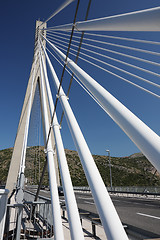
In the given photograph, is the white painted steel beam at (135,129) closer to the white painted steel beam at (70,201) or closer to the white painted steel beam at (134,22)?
the white painted steel beam at (134,22)

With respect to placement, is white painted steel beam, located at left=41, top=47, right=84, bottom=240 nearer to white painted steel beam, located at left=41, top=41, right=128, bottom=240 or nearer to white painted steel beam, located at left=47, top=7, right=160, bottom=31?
white painted steel beam, located at left=41, top=41, right=128, bottom=240

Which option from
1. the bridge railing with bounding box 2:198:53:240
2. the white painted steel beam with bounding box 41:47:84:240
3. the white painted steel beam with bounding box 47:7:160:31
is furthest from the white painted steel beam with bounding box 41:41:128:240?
the bridge railing with bounding box 2:198:53:240

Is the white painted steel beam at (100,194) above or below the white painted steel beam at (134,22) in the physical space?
below

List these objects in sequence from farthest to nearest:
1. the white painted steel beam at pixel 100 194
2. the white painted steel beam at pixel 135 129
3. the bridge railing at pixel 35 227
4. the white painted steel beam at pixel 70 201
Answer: the bridge railing at pixel 35 227
the white painted steel beam at pixel 70 201
the white painted steel beam at pixel 100 194
the white painted steel beam at pixel 135 129

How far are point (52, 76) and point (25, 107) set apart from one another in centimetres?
1090

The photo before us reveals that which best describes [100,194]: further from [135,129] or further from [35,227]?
[35,227]

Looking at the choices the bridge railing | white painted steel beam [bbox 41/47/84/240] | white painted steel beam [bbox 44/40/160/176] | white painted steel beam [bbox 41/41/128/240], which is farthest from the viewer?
the bridge railing

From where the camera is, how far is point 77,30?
Result: 11.1ft

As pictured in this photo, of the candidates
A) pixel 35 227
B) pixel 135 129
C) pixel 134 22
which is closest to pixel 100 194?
pixel 135 129

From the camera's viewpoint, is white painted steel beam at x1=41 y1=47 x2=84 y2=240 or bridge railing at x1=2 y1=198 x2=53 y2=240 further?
bridge railing at x1=2 y1=198 x2=53 y2=240

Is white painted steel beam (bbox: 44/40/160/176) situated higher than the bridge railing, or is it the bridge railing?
white painted steel beam (bbox: 44/40/160/176)

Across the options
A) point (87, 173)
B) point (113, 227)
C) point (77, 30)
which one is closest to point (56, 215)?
point (87, 173)

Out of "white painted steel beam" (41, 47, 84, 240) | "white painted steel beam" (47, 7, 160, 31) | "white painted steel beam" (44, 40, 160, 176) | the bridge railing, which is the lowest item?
the bridge railing

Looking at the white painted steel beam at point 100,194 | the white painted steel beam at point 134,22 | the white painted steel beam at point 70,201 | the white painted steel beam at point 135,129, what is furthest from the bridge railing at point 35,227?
the white painted steel beam at point 134,22
